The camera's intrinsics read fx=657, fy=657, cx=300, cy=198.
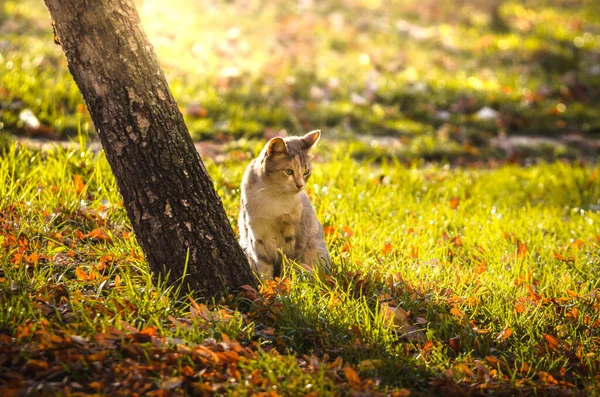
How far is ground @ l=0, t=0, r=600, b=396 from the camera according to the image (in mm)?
3242

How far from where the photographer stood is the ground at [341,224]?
3.24 metres

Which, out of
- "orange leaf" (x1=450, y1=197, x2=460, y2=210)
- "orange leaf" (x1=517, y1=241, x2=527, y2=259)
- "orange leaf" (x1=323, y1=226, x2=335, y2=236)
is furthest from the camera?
"orange leaf" (x1=450, y1=197, x2=460, y2=210)

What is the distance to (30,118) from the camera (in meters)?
6.80

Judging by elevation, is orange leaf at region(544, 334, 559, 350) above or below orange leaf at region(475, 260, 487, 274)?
below

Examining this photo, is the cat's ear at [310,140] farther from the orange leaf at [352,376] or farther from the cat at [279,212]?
the orange leaf at [352,376]

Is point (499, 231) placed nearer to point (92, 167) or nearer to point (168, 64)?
point (92, 167)

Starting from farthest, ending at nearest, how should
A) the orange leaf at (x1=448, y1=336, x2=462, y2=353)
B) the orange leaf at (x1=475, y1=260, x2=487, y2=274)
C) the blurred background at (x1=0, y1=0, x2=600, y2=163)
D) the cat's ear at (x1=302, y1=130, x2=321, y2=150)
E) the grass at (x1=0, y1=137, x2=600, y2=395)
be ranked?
the blurred background at (x1=0, y1=0, x2=600, y2=163) → the orange leaf at (x1=475, y1=260, x2=487, y2=274) → the cat's ear at (x1=302, y1=130, x2=321, y2=150) → the orange leaf at (x1=448, y1=336, x2=462, y2=353) → the grass at (x1=0, y1=137, x2=600, y2=395)

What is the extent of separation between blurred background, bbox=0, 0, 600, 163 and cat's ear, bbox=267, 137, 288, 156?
2851mm

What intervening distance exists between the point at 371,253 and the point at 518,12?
10318 mm

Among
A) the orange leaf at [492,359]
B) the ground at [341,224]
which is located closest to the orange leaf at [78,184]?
the ground at [341,224]

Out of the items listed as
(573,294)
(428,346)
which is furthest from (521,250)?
(428,346)

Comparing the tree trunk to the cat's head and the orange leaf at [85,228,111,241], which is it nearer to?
the cat's head

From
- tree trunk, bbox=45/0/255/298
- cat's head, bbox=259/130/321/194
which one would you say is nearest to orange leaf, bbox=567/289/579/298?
cat's head, bbox=259/130/321/194

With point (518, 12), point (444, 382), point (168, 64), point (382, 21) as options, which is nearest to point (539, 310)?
point (444, 382)
